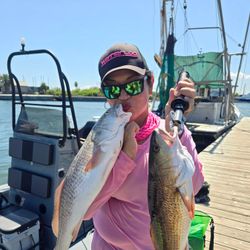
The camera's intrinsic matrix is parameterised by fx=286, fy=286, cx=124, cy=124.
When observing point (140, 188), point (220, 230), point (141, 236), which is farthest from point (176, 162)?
point (220, 230)

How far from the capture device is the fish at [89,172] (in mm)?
1156

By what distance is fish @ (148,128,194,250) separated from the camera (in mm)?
1012

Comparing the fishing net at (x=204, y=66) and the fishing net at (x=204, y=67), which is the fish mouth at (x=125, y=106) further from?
the fishing net at (x=204, y=66)

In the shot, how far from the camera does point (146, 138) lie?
4.56ft

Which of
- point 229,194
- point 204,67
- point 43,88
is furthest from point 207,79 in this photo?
point 43,88

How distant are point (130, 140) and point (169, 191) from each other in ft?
0.94

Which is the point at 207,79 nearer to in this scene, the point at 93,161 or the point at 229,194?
the point at 229,194

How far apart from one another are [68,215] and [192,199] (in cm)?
52

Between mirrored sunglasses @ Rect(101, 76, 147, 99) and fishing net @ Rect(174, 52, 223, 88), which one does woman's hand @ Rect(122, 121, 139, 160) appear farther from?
A: fishing net @ Rect(174, 52, 223, 88)

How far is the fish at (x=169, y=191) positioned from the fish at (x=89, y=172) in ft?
0.63

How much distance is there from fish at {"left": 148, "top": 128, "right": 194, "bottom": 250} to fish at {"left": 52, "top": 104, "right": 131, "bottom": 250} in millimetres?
192

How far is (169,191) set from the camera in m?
1.02

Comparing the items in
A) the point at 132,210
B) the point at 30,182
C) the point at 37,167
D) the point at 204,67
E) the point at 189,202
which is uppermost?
the point at 204,67

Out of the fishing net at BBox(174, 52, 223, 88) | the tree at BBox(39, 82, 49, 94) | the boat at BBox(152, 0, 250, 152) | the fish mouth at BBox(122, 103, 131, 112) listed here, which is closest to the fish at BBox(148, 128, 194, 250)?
the fish mouth at BBox(122, 103, 131, 112)
